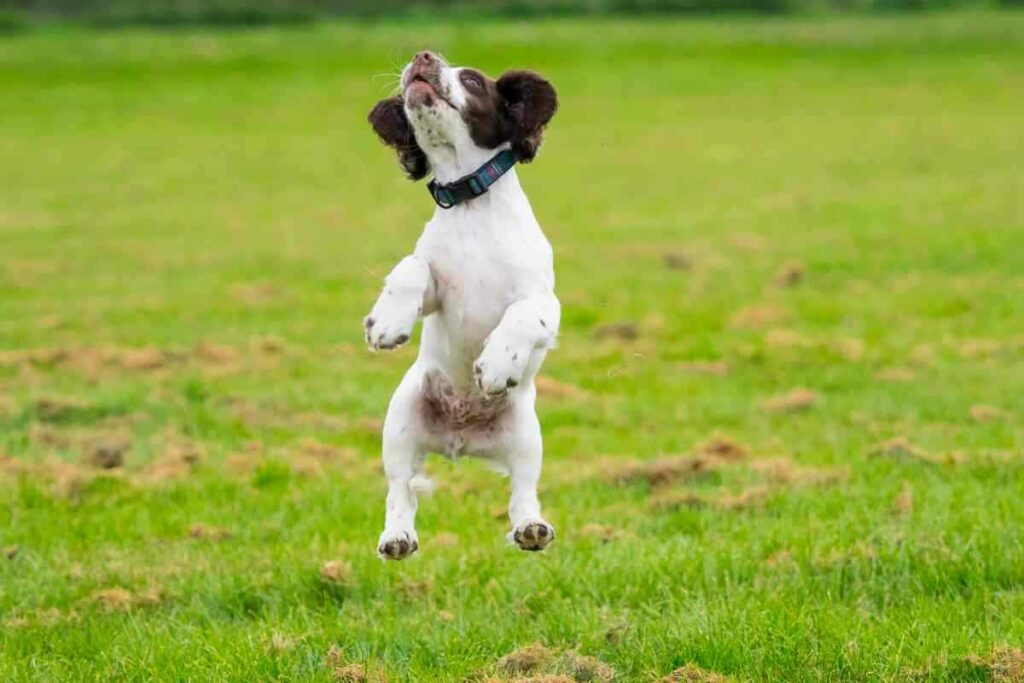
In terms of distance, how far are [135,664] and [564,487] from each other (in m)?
3.66

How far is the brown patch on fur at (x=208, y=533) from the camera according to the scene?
27.7 ft

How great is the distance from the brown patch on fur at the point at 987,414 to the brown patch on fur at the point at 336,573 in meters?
5.59

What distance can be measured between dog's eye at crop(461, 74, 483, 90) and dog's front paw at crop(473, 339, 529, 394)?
929mm

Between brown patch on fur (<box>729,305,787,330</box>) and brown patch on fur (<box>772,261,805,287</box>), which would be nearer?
brown patch on fur (<box>729,305,787,330</box>)

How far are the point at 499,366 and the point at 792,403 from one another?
24.9 ft

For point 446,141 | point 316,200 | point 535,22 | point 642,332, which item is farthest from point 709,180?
point 535,22

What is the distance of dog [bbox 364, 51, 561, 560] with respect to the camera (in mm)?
4906

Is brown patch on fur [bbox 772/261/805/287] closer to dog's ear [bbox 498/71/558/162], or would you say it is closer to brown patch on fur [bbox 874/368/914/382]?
brown patch on fur [bbox 874/368/914/382]

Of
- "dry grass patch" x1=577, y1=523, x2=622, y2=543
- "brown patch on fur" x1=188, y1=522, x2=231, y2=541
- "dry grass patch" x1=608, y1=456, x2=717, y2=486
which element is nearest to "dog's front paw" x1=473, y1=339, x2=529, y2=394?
"dry grass patch" x1=577, y1=523, x2=622, y2=543

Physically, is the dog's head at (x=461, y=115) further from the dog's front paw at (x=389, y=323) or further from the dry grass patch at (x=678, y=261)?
the dry grass patch at (x=678, y=261)

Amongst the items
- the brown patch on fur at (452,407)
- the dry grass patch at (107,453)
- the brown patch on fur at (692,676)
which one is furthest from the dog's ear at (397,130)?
the dry grass patch at (107,453)

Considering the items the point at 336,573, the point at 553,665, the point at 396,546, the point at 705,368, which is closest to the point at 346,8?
the point at 705,368

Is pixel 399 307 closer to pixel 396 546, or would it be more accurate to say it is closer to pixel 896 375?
pixel 396 546

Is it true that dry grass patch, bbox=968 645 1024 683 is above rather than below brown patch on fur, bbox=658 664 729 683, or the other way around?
above
